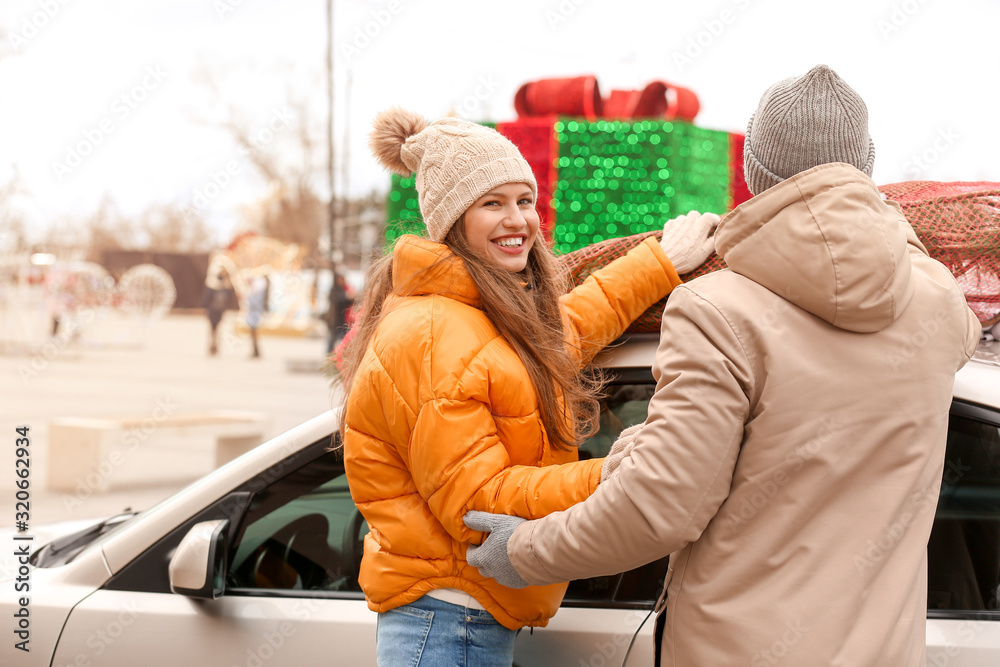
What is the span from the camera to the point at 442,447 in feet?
5.13

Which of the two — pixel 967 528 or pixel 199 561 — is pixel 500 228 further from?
pixel 967 528

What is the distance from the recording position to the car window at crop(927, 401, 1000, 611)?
1834 mm

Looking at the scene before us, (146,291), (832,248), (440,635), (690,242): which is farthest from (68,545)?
(146,291)

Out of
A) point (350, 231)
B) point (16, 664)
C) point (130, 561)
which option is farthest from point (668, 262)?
point (350, 231)

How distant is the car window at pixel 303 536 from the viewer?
7.18 feet

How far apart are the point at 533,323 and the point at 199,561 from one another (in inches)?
41.7

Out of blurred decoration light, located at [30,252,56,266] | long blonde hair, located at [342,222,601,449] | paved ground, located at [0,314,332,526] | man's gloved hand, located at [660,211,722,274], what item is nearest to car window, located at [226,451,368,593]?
paved ground, located at [0,314,332,526]

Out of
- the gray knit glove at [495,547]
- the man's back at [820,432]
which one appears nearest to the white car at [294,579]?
the gray knit glove at [495,547]

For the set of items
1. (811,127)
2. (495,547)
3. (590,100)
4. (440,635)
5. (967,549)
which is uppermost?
(590,100)

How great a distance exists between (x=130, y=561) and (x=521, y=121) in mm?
4110

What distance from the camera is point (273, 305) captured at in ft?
84.8

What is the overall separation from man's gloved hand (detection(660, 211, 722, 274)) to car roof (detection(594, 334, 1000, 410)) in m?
0.20

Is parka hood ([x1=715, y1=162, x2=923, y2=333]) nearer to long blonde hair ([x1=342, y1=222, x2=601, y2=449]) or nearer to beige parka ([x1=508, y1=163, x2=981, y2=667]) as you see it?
beige parka ([x1=508, y1=163, x2=981, y2=667])

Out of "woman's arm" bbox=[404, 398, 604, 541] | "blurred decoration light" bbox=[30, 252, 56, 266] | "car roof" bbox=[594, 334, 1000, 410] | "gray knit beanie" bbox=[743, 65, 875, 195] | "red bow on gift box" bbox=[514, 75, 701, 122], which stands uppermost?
"red bow on gift box" bbox=[514, 75, 701, 122]
